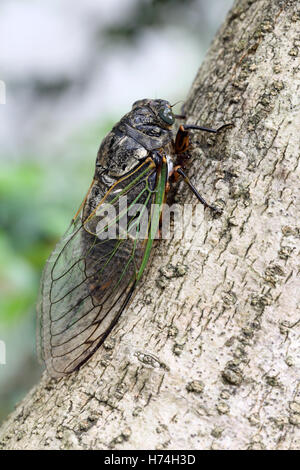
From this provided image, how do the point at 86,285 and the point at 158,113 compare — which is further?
the point at 158,113

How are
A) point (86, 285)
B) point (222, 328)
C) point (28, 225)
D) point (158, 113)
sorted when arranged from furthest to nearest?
point (28, 225) → point (158, 113) → point (86, 285) → point (222, 328)

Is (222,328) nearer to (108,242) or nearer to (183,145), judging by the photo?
(108,242)

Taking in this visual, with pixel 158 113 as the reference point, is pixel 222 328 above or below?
below

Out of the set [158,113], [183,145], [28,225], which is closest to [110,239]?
[183,145]

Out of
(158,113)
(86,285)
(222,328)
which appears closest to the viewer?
(222,328)

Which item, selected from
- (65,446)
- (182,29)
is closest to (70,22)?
(182,29)

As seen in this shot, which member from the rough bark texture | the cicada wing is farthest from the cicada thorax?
the rough bark texture
